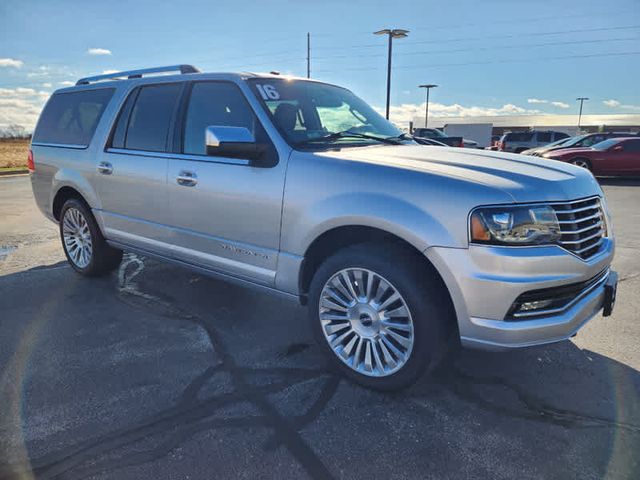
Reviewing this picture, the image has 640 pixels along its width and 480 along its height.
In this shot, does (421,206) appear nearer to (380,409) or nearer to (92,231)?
(380,409)

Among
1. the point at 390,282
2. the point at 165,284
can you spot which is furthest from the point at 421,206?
the point at 165,284

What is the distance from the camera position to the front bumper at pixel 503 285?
7.60 feet

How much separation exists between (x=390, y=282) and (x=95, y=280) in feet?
11.6

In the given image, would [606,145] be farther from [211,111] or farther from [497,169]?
[211,111]

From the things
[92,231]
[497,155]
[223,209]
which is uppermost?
[497,155]

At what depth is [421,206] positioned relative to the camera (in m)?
2.47

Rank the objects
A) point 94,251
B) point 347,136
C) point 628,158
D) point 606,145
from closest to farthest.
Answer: point 347,136 → point 94,251 → point 628,158 → point 606,145

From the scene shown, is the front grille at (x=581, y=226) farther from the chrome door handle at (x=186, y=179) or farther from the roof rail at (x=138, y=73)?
the roof rail at (x=138, y=73)

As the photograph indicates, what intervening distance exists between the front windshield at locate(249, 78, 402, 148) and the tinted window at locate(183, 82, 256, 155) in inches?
6.2

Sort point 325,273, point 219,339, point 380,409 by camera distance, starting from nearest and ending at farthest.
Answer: point 380,409, point 325,273, point 219,339

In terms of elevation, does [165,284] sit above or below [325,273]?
below

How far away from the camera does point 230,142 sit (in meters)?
2.92

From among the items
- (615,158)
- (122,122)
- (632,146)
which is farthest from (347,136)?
(632,146)

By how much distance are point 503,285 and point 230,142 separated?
5.79 ft
